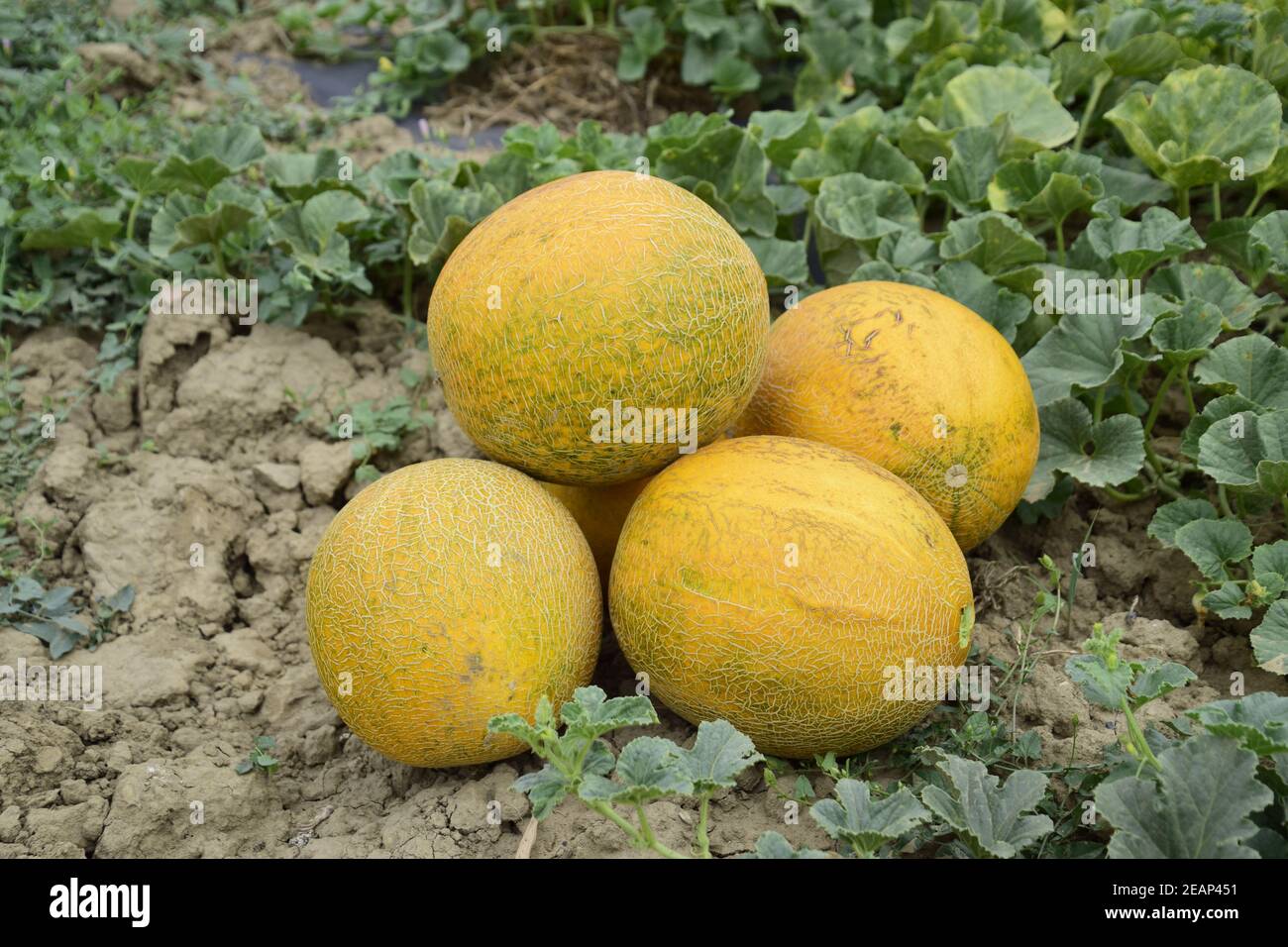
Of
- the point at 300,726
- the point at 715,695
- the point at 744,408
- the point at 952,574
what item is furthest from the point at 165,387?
the point at 952,574

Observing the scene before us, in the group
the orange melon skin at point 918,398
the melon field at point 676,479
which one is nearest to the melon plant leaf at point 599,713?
the melon field at point 676,479

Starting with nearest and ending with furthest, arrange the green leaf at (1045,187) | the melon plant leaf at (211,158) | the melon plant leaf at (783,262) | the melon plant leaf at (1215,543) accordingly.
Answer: the melon plant leaf at (1215,543) → the green leaf at (1045,187) → the melon plant leaf at (783,262) → the melon plant leaf at (211,158)

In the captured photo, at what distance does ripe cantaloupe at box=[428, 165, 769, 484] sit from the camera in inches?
90.2

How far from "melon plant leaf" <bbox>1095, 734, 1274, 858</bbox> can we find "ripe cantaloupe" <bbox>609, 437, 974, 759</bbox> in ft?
1.73

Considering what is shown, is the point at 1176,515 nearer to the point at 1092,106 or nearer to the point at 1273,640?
the point at 1273,640

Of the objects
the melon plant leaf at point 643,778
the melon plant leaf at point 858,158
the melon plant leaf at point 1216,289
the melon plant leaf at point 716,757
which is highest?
the melon plant leaf at point 858,158

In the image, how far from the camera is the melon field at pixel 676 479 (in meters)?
2.23

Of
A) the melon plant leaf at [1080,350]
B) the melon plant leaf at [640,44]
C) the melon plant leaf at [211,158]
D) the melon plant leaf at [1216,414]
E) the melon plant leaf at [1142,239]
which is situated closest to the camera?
the melon plant leaf at [1216,414]

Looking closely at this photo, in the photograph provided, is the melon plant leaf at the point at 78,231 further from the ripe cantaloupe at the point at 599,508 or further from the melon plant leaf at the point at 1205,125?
the melon plant leaf at the point at 1205,125

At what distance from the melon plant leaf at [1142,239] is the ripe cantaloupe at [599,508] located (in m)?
1.42

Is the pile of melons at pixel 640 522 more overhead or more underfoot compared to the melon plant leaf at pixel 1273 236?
more underfoot

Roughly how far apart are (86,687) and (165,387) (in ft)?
3.58

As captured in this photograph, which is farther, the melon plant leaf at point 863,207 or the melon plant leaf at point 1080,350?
the melon plant leaf at point 863,207

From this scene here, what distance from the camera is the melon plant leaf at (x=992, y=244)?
311 cm
